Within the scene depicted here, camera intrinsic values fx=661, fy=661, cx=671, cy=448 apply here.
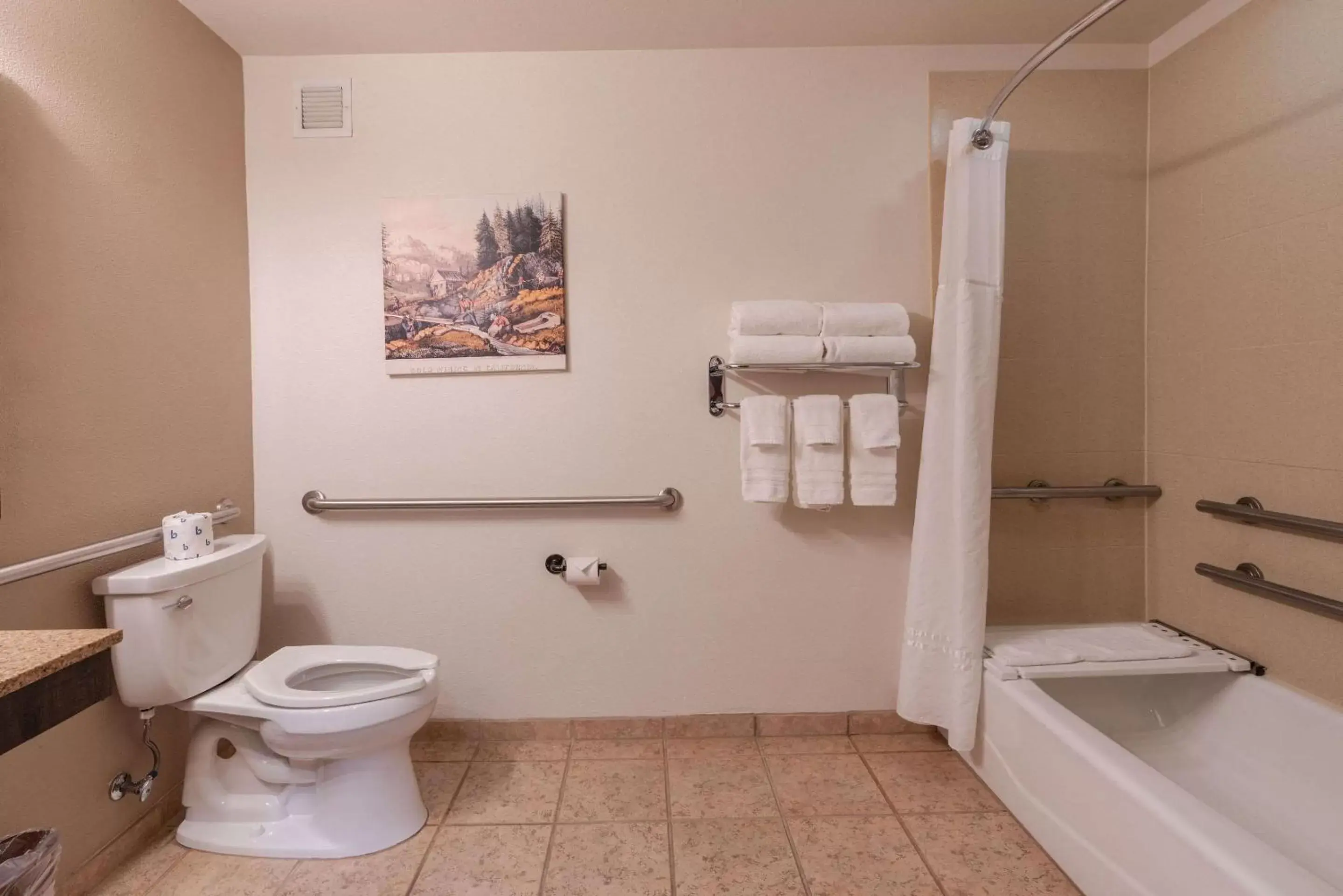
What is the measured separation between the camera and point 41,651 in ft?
3.05

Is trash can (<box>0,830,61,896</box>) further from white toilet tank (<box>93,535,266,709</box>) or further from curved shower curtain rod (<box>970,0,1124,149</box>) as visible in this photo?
curved shower curtain rod (<box>970,0,1124,149</box>)

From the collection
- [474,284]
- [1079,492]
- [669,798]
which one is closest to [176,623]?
[474,284]

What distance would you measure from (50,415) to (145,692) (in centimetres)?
67

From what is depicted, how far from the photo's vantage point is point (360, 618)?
2.16m

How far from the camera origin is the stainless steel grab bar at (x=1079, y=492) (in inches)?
80.8

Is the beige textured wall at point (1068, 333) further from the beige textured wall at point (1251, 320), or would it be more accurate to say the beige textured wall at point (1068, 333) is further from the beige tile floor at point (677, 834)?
the beige tile floor at point (677, 834)

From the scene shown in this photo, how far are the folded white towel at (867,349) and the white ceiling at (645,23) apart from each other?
929 mm

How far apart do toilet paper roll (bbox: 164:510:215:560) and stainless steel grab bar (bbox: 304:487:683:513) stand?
42 cm

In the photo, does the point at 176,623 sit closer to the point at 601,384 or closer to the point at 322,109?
the point at 601,384

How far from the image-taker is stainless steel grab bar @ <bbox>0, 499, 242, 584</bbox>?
1345 mm

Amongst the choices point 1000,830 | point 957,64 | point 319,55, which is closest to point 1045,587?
point 1000,830

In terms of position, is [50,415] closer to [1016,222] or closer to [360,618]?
[360,618]

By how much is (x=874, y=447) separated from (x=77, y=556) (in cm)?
200

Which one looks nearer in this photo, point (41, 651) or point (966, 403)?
point (41, 651)
